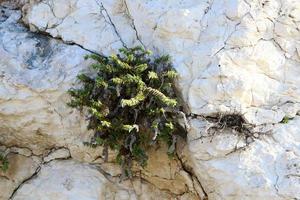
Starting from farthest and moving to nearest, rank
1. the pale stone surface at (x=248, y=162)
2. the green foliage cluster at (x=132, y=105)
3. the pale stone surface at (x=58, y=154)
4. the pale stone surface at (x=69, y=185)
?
the pale stone surface at (x=58, y=154)
the pale stone surface at (x=69, y=185)
the green foliage cluster at (x=132, y=105)
the pale stone surface at (x=248, y=162)

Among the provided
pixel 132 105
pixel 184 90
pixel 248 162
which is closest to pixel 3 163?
pixel 132 105

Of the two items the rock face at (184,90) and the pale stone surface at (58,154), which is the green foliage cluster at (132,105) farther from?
the pale stone surface at (58,154)

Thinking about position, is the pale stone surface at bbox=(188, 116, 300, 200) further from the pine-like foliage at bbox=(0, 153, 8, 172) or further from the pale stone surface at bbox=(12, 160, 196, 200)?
the pine-like foliage at bbox=(0, 153, 8, 172)

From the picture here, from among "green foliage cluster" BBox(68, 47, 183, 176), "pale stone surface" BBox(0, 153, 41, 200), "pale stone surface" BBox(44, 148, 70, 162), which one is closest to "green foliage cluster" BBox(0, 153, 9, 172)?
"pale stone surface" BBox(0, 153, 41, 200)

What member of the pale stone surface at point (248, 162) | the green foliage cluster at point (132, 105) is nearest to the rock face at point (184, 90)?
the pale stone surface at point (248, 162)

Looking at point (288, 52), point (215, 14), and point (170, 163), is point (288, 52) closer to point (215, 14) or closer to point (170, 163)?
point (215, 14)

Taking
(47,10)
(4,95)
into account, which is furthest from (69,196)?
(47,10)

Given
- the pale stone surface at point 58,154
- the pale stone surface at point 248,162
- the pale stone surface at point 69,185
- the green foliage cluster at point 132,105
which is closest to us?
the pale stone surface at point 248,162
